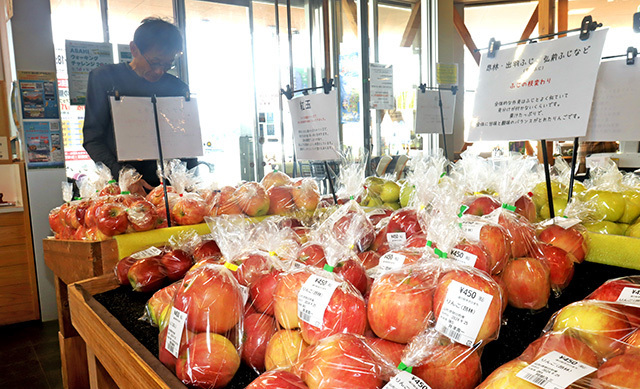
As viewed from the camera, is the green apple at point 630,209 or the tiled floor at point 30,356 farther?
the tiled floor at point 30,356

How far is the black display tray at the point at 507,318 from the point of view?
2.43 feet

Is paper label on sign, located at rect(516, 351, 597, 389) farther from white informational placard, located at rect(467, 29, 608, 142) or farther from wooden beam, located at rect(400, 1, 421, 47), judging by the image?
wooden beam, located at rect(400, 1, 421, 47)

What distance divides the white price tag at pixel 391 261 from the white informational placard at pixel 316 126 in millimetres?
812

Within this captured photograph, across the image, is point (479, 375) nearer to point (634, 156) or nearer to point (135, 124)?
point (135, 124)

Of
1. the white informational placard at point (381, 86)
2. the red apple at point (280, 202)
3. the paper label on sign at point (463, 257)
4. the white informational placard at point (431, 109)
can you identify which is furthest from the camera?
the white informational placard at point (381, 86)

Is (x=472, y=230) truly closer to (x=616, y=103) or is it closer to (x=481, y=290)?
(x=481, y=290)

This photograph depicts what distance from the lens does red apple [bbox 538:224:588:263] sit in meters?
1.06

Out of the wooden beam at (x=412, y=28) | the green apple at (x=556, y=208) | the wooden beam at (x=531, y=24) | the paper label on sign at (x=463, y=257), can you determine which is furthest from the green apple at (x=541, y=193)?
the wooden beam at (x=531, y=24)

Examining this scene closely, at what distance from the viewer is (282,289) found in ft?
2.51

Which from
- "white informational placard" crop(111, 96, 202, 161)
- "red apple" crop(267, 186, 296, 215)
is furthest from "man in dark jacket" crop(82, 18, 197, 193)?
"red apple" crop(267, 186, 296, 215)

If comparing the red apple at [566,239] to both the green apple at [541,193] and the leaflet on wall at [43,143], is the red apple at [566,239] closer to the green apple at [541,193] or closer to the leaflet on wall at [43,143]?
the green apple at [541,193]

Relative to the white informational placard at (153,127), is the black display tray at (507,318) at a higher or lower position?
lower

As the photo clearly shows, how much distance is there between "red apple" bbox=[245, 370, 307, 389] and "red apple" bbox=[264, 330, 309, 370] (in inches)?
4.1

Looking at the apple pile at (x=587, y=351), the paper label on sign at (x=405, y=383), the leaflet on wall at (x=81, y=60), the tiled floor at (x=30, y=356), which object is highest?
the leaflet on wall at (x=81, y=60)
